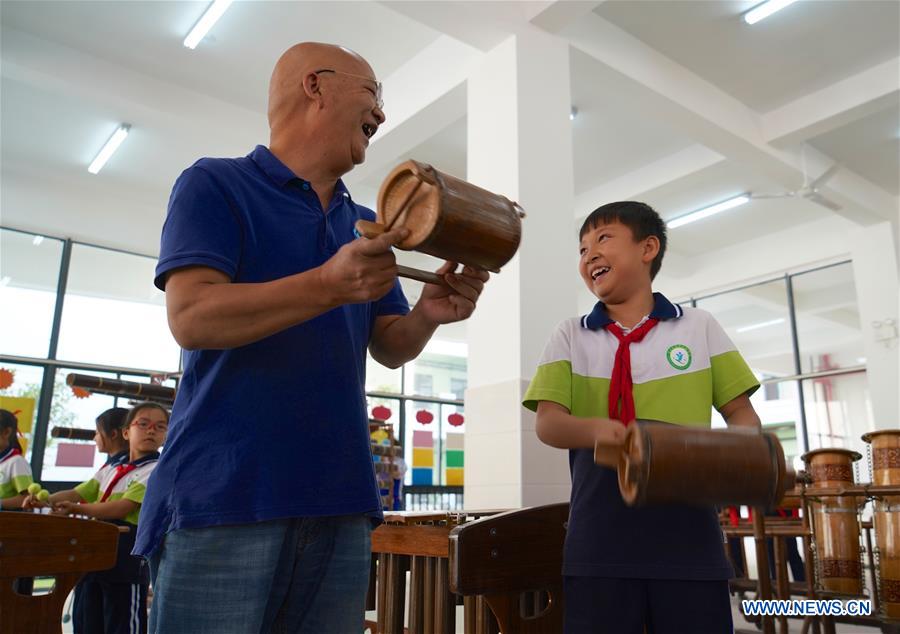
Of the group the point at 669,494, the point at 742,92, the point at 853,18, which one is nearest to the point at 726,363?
the point at 669,494

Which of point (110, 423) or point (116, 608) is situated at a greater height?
point (110, 423)

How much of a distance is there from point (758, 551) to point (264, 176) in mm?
3782

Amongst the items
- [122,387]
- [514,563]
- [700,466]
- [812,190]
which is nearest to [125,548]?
[122,387]

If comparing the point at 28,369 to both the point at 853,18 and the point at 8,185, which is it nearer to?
the point at 8,185

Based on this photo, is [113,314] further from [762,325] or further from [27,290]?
[762,325]

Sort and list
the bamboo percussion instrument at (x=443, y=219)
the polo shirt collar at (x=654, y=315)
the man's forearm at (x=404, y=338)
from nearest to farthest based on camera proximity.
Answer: the bamboo percussion instrument at (x=443, y=219), the man's forearm at (x=404, y=338), the polo shirt collar at (x=654, y=315)

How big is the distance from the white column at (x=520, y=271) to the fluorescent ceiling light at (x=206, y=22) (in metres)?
2.30

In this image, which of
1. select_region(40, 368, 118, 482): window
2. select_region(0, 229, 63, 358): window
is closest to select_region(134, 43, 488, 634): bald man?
select_region(40, 368, 118, 482): window

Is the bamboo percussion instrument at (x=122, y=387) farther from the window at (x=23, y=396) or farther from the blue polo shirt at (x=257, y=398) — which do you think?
the window at (x=23, y=396)

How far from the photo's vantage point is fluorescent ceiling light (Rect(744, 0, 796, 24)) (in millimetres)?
6192

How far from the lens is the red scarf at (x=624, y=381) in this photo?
175 centimetres

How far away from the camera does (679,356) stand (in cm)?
179

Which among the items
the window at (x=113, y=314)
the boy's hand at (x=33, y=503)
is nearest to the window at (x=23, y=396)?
the window at (x=113, y=314)

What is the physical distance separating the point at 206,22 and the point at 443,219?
6.16m
